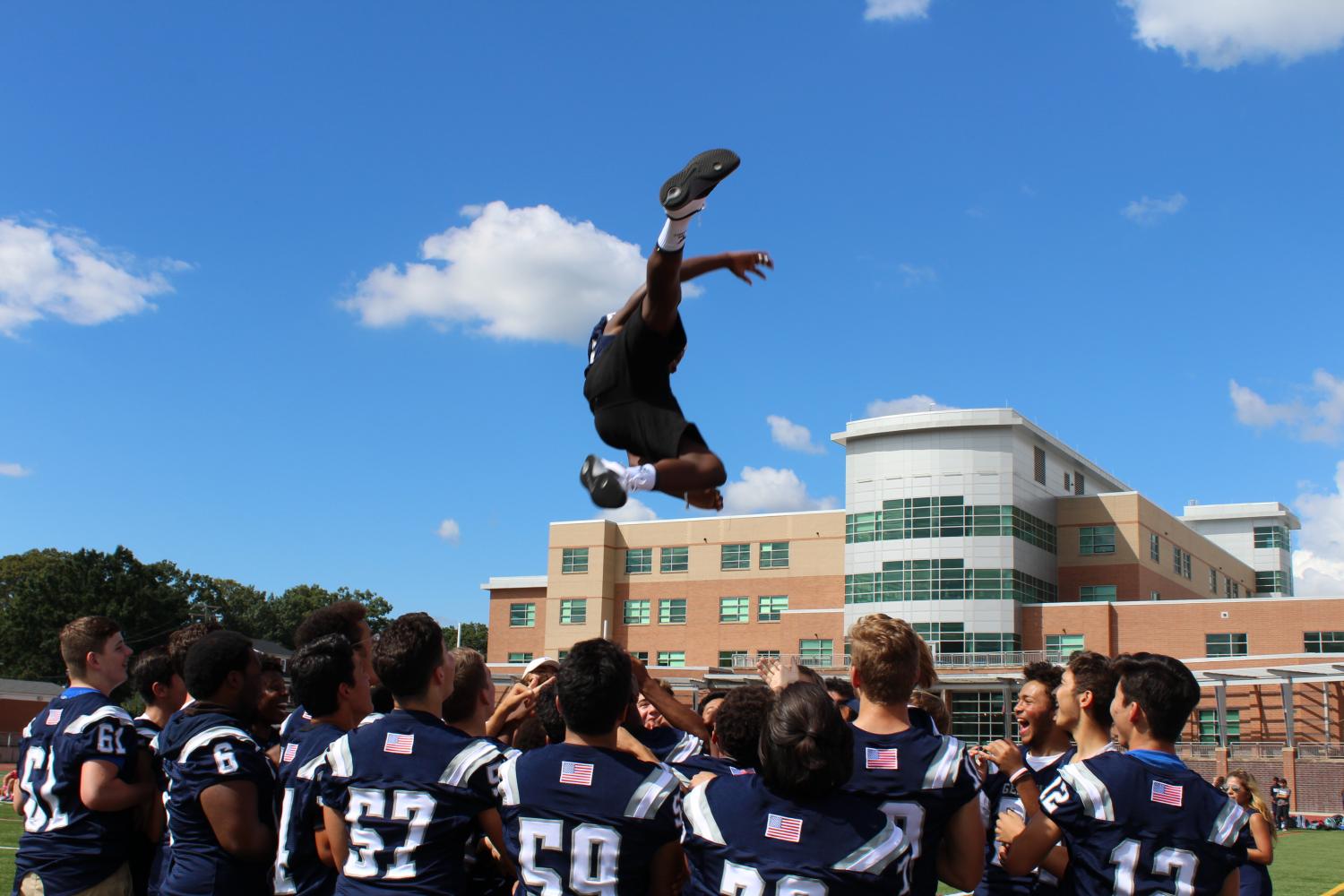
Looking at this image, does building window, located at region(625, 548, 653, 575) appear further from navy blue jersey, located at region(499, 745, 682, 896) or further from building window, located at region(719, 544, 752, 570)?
navy blue jersey, located at region(499, 745, 682, 896)

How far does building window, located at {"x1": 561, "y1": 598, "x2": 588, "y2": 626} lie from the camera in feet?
257

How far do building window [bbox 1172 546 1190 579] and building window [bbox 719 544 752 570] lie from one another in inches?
1011

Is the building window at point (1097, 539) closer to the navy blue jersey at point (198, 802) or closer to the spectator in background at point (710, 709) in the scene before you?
the spectator in background at point (710, 709)

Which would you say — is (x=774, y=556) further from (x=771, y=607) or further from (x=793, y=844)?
(x=793, y=844)

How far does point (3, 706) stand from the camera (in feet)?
202

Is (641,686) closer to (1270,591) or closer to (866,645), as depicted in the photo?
(866,645)

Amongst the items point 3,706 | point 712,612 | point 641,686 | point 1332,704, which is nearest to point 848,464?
point 712,612

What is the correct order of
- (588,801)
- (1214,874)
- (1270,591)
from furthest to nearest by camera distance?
(1270,591) → (1214,874) → (588,801)

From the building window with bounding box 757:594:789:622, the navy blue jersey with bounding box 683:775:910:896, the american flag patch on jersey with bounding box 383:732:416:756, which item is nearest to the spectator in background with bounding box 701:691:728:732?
the american flag patch on jersey with bounding box 383:732:416:756

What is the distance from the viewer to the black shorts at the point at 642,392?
6781mm

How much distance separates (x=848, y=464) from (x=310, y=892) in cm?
6267

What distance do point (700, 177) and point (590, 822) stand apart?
3249mm

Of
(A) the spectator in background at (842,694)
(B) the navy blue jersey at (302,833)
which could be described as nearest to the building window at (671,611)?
(A) the spectator in background at (842,694)

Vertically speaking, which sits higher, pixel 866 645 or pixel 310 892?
pixel 866 645
